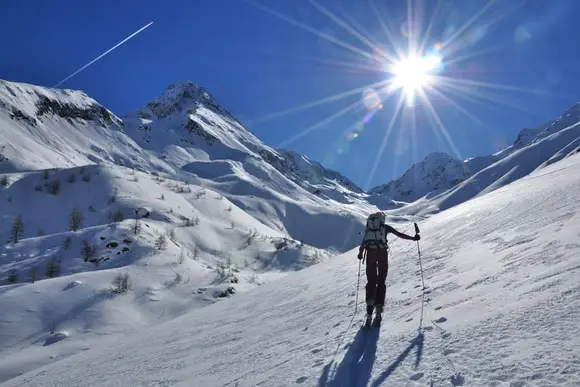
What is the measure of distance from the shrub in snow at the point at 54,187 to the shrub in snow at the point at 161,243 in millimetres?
23467

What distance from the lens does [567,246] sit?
618cm

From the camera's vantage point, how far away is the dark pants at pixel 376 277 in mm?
6823

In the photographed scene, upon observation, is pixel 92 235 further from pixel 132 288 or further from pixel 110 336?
pixel 110 336

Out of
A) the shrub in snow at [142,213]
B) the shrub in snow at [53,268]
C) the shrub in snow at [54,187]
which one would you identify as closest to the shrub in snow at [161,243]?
the shrub in snow at [53,268]

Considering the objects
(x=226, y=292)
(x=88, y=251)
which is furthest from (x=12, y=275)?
(x=226, y=292)

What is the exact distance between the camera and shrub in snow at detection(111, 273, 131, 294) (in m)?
25.1

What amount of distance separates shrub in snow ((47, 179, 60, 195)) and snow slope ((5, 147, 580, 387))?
1665 inches

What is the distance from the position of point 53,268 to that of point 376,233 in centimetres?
2886

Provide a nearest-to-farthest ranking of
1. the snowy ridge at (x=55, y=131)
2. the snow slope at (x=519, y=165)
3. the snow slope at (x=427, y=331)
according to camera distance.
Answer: the snow slope at (x=427, y=331) → the snowy ridge at (x=55, y=131) → the snow slope at (x=519, y=165)

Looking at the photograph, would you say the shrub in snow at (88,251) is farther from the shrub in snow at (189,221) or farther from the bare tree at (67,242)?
the shrub in snow at (189,221)

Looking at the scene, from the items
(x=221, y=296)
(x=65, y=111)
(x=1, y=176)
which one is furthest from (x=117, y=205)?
(x=65, y=111)

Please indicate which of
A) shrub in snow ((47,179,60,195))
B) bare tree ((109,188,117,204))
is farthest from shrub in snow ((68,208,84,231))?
shrub in snow ((47,179,60,195))

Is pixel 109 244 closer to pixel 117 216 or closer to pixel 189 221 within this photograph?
pixel 117 216

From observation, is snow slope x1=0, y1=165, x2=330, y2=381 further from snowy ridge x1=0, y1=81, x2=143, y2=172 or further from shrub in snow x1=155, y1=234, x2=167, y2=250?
snowy ridge x1=0, y1=81, x2=143, y2=172
